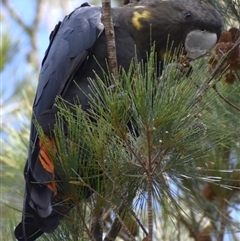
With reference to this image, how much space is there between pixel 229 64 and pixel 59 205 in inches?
24.0

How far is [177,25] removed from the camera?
6.81 ft

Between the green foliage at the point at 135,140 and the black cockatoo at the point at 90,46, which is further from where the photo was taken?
the black cockatoo at the point at 90,46

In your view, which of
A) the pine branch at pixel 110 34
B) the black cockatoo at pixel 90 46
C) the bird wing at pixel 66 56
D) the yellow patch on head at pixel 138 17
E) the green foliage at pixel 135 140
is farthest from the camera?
the yellow patch on head at pixel 138 17

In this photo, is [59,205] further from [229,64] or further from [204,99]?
[229,64]

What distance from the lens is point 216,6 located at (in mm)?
2043

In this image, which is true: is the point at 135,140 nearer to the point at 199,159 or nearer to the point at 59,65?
the point at 199,159

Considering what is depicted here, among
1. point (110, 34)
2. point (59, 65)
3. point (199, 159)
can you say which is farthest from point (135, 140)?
point (59, 65)

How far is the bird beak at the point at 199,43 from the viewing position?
1.95m

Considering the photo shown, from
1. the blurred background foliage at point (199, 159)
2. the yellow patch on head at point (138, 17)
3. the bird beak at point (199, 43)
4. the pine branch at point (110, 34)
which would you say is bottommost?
the blurred background foliage at point (199, 159)

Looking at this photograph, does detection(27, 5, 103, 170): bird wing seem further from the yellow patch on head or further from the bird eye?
the bird eye

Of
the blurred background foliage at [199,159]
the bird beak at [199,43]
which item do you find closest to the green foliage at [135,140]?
the blurred background foliage at [199,159]

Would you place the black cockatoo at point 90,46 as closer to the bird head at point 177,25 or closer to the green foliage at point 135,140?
the bird head at point 177,25

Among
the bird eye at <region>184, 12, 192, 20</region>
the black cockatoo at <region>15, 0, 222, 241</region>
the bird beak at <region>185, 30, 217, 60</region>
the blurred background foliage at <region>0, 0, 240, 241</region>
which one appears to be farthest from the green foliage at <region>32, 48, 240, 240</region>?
the bird eye at <region>184, 12, 192, 20</region>

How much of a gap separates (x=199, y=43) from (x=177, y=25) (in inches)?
5.5
